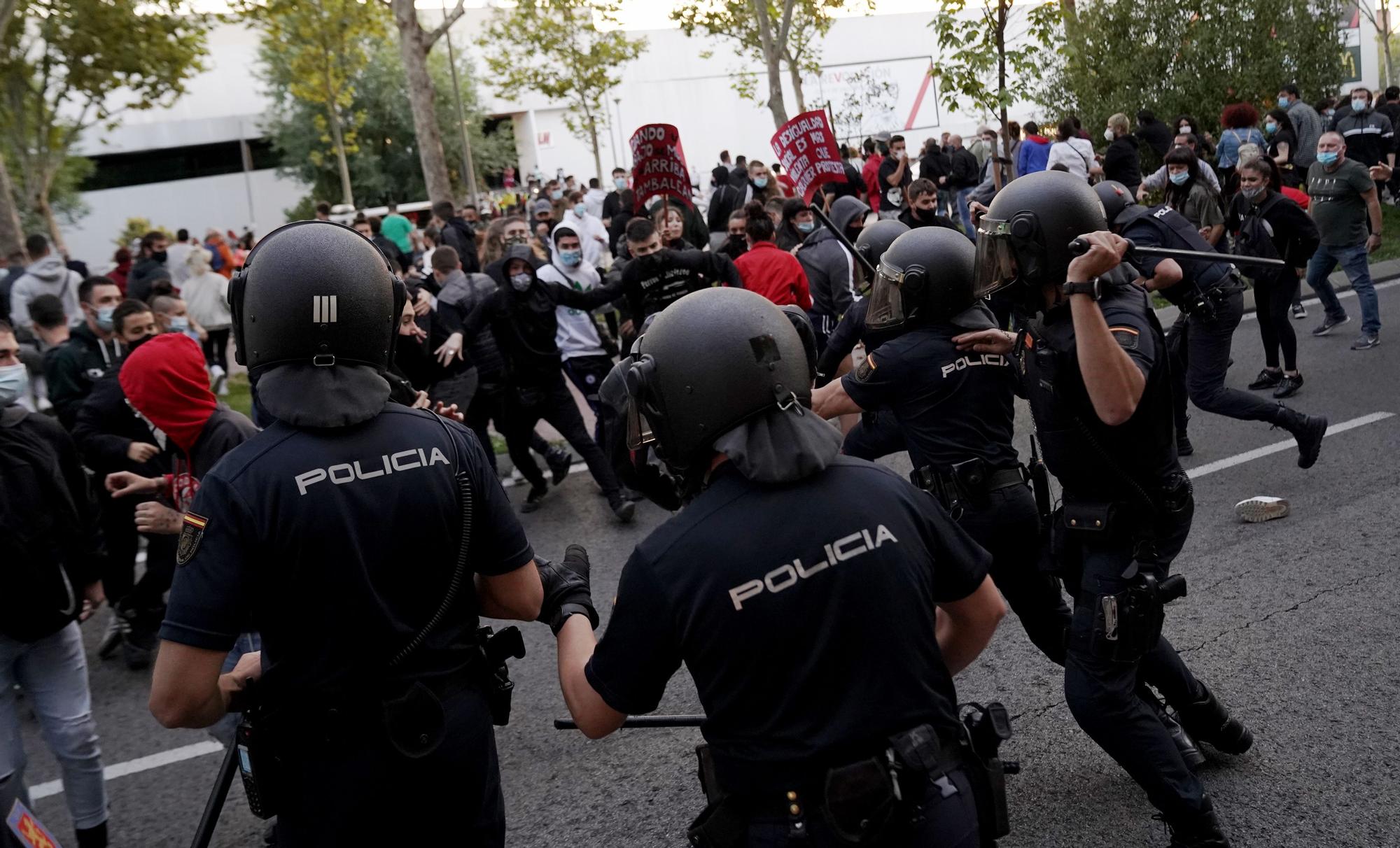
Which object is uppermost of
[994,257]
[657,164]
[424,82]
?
[424,82]

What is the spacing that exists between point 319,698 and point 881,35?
4856 centimetres

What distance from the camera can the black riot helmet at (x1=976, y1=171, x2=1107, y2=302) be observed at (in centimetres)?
346

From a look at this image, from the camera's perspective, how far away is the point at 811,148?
34.2ft

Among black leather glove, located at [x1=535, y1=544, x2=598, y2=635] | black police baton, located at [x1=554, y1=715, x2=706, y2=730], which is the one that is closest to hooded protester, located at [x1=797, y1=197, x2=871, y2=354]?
black police baton, located at [x1=554, y1=715, x2=706, y2=730]

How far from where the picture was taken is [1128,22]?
1925 cm

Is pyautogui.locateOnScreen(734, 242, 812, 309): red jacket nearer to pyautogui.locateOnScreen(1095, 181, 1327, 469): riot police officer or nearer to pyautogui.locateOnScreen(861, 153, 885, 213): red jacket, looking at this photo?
pyautogui.locateOnScreen(1095, 181, 1327, 469): riot police officer

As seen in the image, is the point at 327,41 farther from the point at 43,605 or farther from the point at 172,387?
the point at 43,605

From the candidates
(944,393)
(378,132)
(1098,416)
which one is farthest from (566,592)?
(378,132)

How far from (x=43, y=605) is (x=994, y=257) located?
10.5 feet

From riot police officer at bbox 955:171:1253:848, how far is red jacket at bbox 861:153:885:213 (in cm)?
A: 1342

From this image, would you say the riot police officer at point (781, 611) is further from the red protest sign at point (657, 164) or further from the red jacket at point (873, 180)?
the red jacket at point (873, 180)

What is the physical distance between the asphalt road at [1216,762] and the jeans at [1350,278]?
3.42m

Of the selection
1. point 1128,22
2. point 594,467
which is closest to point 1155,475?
point 594,467

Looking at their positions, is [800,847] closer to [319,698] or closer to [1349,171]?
[319,698]
